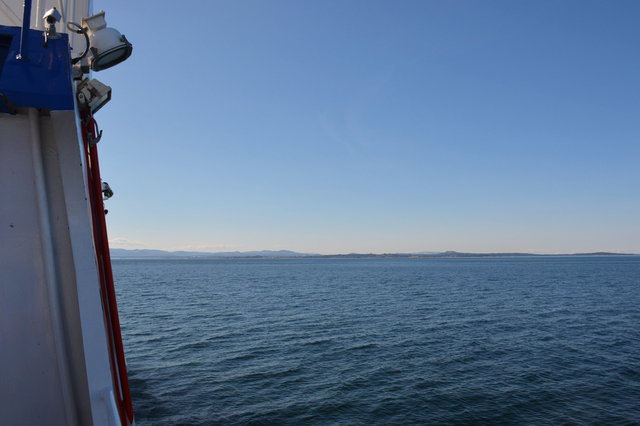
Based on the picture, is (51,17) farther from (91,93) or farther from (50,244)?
(50,244)

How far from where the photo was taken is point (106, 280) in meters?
4.16

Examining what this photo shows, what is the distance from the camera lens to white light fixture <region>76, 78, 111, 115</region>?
413 centimetres

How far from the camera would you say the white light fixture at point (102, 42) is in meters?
4.01

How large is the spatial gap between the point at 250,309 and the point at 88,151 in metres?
34.4

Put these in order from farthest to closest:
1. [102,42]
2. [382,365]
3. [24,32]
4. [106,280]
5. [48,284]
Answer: [382,365]
[106,280]
[102,42]
[48,284]
[24,32]

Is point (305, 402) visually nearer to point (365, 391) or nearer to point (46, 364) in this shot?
point (365, 391)

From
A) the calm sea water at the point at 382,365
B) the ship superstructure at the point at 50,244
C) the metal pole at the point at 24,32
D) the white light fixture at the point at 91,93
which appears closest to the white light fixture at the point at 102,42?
the ship superstructure at the point at 50,244

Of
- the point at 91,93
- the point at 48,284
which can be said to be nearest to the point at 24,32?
the point at 91,93

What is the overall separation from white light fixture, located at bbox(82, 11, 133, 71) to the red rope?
25.6 inches

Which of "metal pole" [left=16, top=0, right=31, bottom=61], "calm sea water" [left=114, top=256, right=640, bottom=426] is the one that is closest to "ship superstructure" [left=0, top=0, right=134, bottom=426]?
"metal pole" [left=16, top=0, right=31, bottom=61]

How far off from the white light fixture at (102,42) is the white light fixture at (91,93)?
17 cm

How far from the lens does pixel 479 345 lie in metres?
23.8

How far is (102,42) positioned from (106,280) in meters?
2.47

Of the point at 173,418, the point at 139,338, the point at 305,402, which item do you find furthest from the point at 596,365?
the point at 139,338
